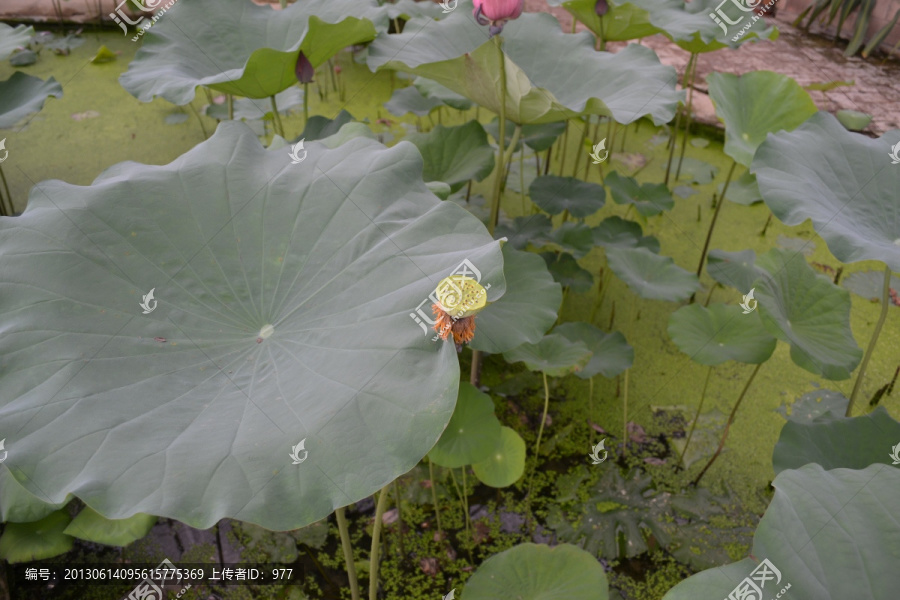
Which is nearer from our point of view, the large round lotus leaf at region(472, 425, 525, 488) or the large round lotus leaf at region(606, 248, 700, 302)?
the large round lotus leaf at region(472, 425, 525, 488)

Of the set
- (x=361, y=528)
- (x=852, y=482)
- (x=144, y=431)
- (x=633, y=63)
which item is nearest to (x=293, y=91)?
(x=633, y=63)

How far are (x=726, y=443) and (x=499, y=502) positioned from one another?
801 millimetres

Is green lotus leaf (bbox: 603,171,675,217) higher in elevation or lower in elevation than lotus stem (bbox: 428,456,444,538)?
higher

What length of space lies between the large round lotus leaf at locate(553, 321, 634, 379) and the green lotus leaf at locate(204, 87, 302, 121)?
1417mm

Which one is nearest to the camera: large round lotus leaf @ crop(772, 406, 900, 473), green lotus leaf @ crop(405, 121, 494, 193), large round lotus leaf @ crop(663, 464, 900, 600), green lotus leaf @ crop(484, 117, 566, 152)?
large round lotus leaf @ crop(663, 464, 900, 600)

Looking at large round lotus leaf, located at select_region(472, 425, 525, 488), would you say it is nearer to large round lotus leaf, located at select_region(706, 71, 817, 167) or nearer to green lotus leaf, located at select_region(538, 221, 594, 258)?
green lotus leaf, located at select_region(538, 221, 594, 258)

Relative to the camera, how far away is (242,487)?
3.53 ft

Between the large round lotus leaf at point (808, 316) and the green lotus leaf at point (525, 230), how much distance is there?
78cm

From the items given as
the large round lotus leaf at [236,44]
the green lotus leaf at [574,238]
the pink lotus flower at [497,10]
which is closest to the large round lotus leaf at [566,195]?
the green lotus leaf at [574,238]

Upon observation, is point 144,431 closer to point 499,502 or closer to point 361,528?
point 361,528

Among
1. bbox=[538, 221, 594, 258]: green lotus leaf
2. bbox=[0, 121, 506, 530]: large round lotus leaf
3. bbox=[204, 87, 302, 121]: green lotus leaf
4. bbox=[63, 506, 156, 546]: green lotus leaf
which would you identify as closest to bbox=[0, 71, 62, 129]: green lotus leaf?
bbox=[204, 87, 302, 121]: green lotus leaf

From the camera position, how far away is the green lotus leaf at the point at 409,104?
105 inches

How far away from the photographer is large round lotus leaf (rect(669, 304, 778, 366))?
193 centimetres

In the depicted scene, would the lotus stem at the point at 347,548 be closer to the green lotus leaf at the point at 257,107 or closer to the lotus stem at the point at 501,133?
the lotus stem at the point at 501,133
